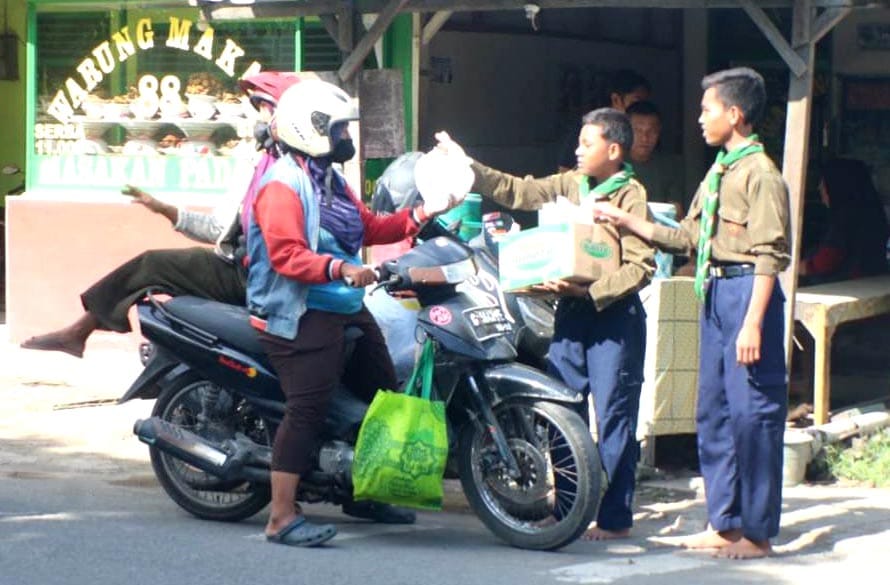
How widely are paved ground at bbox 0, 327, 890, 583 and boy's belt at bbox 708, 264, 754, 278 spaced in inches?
45.7

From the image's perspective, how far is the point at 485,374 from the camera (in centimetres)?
675

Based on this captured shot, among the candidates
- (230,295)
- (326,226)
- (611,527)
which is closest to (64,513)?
(230,295)

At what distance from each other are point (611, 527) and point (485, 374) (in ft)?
2.99

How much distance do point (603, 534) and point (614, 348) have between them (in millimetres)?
802

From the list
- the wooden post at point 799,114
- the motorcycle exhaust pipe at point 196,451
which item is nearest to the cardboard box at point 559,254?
the motorcycle exhaust pipe at point 196,451

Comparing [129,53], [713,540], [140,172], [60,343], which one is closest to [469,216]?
[60,343]

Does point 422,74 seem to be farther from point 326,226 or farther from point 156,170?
point 326,226

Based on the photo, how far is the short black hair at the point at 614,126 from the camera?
6980 mm

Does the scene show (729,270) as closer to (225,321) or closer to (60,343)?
(225,321)

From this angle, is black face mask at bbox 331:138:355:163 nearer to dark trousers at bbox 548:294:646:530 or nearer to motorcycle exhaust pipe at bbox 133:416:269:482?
dark trousers at bbox 548:294:646:530

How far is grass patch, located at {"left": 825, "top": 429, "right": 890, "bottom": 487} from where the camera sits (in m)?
8.58

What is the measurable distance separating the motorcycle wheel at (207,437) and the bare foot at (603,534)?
1351 mm

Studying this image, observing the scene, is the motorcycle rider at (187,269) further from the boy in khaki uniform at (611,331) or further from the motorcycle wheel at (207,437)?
the boy in khaki uniform at (611,331)

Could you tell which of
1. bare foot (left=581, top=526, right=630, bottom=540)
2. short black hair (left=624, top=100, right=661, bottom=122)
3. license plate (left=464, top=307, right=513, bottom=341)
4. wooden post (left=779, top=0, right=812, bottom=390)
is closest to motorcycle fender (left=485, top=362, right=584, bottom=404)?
license plate (left=464, top=307, right=513, bottom=341)
